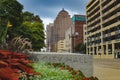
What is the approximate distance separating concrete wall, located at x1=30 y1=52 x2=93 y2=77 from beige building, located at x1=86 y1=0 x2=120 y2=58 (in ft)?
182

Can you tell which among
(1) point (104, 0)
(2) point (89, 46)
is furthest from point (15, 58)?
(2) point (89, 46)

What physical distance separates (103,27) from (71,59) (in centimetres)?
7142

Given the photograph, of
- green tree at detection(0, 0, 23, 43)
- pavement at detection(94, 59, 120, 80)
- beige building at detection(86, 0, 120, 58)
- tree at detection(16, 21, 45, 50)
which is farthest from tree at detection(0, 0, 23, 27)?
beige building at detection(86, 0, 120, 58)

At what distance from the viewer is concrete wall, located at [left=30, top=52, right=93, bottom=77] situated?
44.1 ft

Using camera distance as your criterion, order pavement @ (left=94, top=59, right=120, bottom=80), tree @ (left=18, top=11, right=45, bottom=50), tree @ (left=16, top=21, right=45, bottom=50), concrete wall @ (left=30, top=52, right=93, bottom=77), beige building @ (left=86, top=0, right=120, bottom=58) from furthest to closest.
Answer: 1. beige building @ (left=86, top=0, right=120, bottom=58)
2. tree @ (left=18, top=11, right=45, bottom=50)
3. tree @ (left=16, top=21, right=45, bottom=50)
4. pavement @ (left=94, top=59, right=120, bottom=80)
5. concrete wall @ (left=30, top=52, right=93, bottom=77)

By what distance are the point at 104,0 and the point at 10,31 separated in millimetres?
51638

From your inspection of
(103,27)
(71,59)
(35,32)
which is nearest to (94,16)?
(103,27)

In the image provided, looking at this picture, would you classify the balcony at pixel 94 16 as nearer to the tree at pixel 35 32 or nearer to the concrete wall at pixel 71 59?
the tree at pixel 35 32

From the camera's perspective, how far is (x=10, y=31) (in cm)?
3588

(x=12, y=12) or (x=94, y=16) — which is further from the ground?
(x=94, y=16)

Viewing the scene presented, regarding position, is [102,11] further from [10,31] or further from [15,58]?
[15,58]

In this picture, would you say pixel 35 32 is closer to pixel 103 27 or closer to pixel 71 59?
pixel 71 59

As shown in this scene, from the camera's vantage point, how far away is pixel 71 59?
14.0m

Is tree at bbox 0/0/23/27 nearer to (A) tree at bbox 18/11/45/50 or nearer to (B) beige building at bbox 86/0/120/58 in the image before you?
(A) tree at bbox 18/11/45/50
